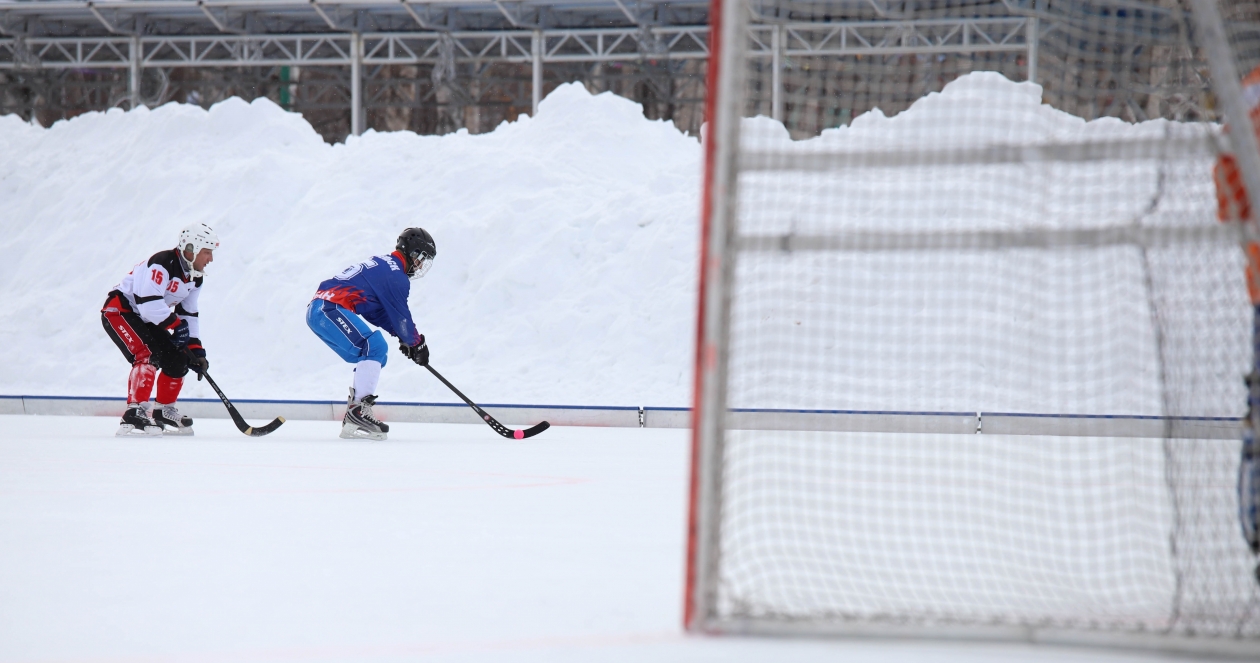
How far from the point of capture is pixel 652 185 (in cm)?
1230

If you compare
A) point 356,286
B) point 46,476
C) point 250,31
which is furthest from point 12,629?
point 250,31

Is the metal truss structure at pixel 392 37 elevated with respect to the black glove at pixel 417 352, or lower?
elevated

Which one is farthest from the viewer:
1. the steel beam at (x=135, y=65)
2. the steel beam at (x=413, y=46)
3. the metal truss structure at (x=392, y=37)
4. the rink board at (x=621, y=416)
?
the steel beam at (x=135, y=65)

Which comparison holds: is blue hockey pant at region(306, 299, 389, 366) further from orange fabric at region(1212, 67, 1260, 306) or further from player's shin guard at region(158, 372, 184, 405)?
orange fabric at region(1212, 67, 1260, 306)

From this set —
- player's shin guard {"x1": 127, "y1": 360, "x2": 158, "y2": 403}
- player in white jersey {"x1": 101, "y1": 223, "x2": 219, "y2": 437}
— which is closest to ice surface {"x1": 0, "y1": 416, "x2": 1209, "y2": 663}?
player in white jersey {"x1": 101, "y1": 223, "x2": 219, "y2": 437}

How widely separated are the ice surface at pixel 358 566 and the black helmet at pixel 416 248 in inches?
73.3

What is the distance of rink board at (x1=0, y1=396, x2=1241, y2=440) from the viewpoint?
667 centimetres

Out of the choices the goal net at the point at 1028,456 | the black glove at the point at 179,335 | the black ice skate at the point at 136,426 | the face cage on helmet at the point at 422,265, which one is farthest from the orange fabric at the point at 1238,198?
the black ice skate at the point at 136,426

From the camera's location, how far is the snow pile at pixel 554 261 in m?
7.49

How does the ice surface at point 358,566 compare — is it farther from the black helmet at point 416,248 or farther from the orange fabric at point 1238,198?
the black helmet at point 416,248

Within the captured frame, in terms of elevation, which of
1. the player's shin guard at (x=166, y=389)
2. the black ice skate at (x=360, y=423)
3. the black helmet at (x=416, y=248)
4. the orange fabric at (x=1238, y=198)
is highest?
the black helmet at (x=416, y=248)

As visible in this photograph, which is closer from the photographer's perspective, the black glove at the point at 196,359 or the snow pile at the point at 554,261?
the black glove at the point at 196,359

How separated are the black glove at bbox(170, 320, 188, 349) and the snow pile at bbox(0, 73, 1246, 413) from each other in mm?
2600

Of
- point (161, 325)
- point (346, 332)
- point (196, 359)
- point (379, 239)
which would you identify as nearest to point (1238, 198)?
point (346, 332)
